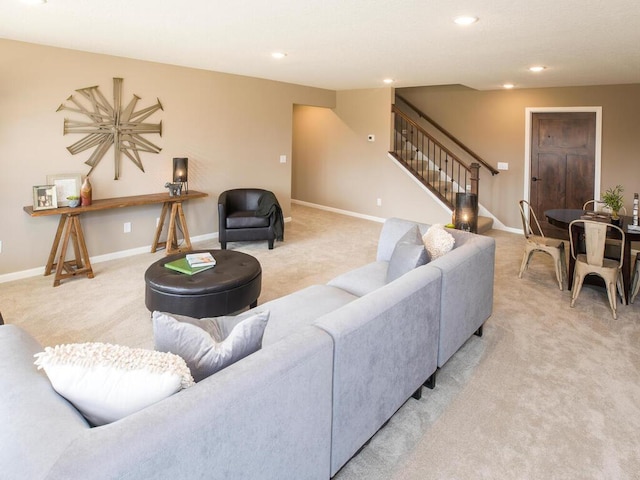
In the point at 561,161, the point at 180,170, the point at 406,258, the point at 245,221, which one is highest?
the point at 561,161

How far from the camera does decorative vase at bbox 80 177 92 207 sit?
459 centimetres

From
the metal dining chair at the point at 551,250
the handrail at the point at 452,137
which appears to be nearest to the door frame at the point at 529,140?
the handrail at the point at 452,137

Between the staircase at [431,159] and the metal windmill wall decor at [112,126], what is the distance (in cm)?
407

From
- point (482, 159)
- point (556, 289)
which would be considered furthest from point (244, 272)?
point (482, 159)

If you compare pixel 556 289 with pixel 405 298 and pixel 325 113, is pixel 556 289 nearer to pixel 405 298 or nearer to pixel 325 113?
pixel 405 298

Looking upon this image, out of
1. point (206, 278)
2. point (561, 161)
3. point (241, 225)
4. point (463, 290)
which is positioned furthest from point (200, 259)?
point (561, 161)

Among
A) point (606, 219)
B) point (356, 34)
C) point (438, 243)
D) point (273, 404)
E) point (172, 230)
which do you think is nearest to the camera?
point (273, 404)

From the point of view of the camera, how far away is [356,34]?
Result: 3.60 meters

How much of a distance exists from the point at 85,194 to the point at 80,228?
1.24ft

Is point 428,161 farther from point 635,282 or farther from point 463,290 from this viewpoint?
point 463,290

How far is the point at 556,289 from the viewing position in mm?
4371

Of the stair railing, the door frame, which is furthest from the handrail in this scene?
the door frame

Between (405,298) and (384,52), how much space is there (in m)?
3.09

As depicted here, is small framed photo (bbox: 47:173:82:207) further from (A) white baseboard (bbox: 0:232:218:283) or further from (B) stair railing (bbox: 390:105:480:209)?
(B) stair railing (bbox: 390:105:480:209)
